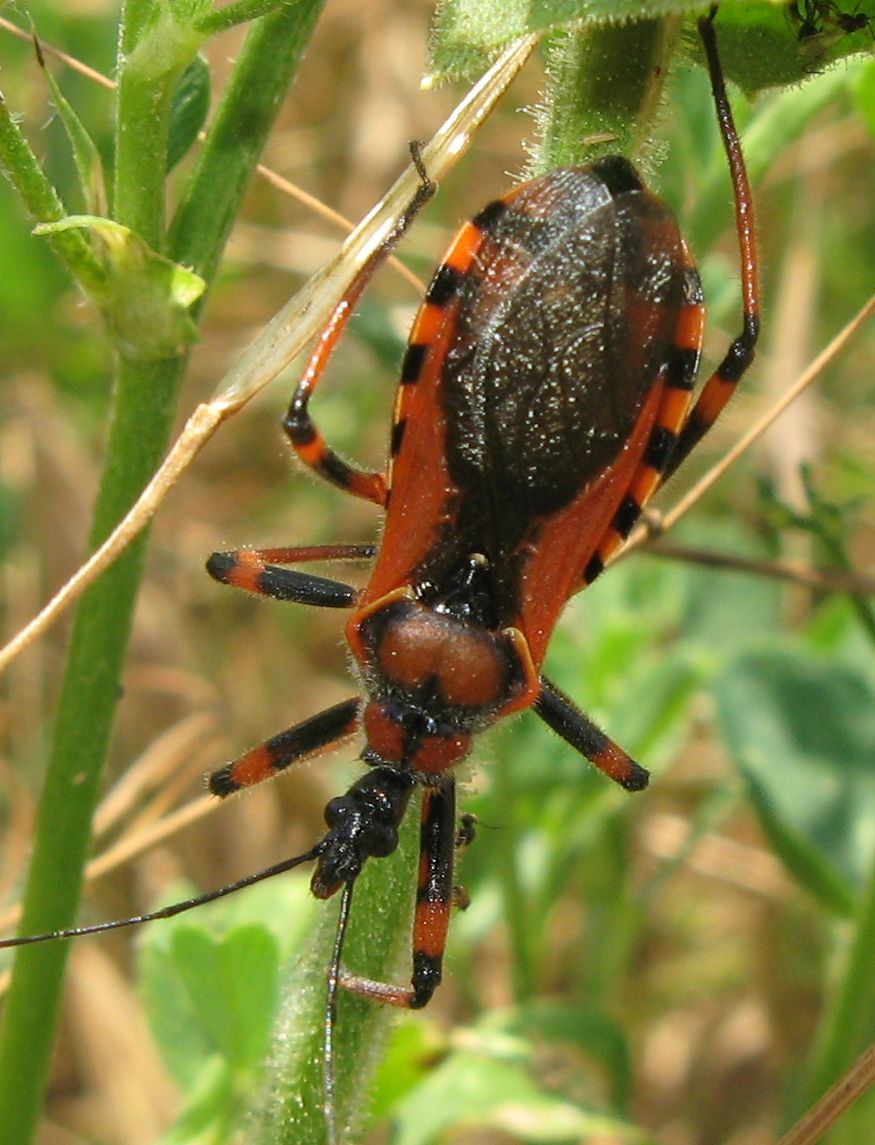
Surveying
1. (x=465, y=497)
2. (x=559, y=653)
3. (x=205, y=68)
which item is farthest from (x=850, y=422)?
(x=205, y=68)

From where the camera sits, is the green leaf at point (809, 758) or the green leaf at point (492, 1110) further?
the green leaf at point (809, 758)

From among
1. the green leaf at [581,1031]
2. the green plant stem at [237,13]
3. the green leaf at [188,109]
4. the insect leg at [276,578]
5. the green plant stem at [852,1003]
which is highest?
the green plant stem at [237,13]

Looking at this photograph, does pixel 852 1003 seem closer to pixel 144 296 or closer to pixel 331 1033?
pixel 331 1033

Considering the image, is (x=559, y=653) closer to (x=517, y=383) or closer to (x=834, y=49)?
(x=517, y=383)

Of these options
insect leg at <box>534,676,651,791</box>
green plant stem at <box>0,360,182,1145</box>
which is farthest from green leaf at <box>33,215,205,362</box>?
insect leg at <box>534,676,651,791</box>

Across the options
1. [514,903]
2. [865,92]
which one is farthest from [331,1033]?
[865,92]

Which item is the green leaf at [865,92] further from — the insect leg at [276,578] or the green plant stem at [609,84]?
the insect leg at [276,578]

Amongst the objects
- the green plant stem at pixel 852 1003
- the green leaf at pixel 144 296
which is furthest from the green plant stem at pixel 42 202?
the green plant stem at pixel 852 1003
